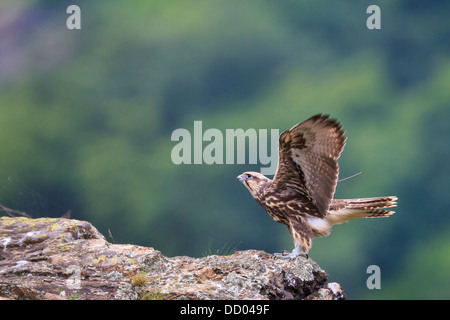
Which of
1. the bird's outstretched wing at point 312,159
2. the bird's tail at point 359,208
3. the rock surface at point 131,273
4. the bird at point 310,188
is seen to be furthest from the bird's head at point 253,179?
the rock surface at point 131,273

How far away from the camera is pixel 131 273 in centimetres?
316

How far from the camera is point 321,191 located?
4500 millimetres

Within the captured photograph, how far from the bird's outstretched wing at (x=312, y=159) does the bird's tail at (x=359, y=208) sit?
0.16m

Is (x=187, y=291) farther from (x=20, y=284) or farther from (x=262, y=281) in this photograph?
(x=20, y=284)

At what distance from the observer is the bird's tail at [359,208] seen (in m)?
4.54

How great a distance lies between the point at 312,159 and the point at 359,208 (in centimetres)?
63

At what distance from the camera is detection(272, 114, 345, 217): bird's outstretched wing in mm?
4242

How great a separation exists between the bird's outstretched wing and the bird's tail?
16 cm

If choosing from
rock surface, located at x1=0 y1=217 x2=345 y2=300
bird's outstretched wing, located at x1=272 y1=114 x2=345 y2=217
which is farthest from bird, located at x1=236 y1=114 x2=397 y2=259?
rock surface, located at x1=0 y1=217 x2=345 y2=300

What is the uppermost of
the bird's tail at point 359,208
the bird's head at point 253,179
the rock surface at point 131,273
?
the bird's head at point 253,179

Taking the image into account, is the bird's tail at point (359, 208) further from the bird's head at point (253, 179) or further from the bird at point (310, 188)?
the bird's head at point (253, 179)
